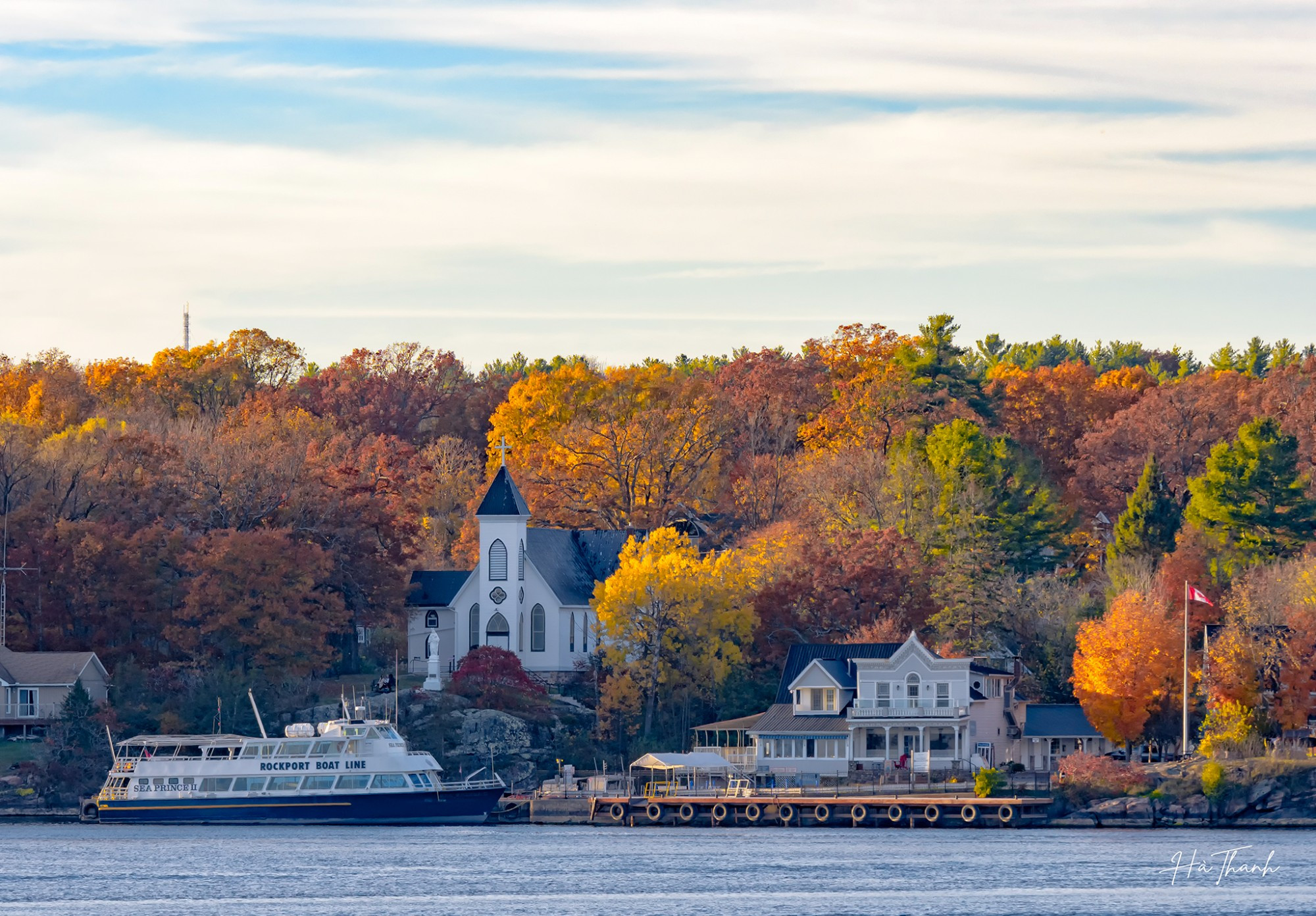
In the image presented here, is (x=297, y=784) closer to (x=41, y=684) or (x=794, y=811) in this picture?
(x=41, y=684)

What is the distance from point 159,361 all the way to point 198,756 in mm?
60375

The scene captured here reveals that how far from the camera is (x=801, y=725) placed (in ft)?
312

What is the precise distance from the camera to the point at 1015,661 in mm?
101562

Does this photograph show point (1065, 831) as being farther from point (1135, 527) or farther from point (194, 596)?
point (194, 596)

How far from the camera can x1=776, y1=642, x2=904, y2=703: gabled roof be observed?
96.3 metres

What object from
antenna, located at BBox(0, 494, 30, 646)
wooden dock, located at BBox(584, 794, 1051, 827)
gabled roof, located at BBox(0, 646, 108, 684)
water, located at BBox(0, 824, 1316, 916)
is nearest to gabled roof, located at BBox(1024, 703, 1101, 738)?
wooden dock, located at BBox(584, 794, 1051, 827)

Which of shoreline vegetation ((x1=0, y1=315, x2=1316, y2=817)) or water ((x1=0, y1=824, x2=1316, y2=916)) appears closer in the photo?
water ((x1=0, y1=824, x2=1316, y2=916))

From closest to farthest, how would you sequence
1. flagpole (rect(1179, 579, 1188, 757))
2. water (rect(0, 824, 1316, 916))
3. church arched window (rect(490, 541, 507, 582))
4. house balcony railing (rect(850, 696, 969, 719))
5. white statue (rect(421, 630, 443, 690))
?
water (rect(0, 824, 1316, 916))
flagpole (rect(1179, 579, 1188, 757))
house balcony railing (rect(850, 696, 969, 719))
white statue (rect(421, 630, 443, 690))
church arched window (rect(490, 541, 507, 582))

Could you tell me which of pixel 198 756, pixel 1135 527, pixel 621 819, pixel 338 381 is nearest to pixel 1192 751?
pixel 1135 527

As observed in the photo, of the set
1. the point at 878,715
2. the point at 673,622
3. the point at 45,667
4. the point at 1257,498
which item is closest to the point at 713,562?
Answer: the point at 673,622

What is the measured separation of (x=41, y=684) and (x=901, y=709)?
38062mm

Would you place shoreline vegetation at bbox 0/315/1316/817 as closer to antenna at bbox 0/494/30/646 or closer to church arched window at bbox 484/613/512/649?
antenna at bbox 0/494/30/646

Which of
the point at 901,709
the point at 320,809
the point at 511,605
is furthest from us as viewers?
the point at 511,605

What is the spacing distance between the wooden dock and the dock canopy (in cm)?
150
